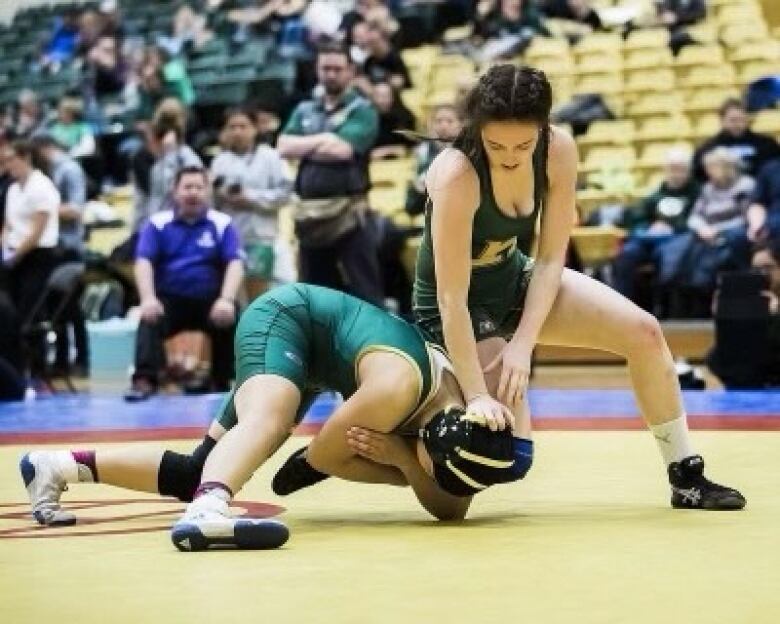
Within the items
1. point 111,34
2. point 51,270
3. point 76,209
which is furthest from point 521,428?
point 111,34

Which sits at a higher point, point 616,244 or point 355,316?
point 355,316

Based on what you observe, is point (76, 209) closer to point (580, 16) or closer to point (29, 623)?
point (580, 16)

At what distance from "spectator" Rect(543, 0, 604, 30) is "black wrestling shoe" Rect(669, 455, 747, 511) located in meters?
9.71

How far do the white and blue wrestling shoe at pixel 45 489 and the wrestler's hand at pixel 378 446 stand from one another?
63 cm

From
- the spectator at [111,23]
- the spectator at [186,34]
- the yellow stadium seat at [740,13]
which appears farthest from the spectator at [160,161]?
the spectator at [111,23]

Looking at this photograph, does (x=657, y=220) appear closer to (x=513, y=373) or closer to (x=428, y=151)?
(x=428, y=151)

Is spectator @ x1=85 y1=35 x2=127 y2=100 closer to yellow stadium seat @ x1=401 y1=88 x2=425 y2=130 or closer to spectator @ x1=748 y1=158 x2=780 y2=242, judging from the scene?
yellow stadium seat @ x1=401 y1=88 x2=425 y2=130

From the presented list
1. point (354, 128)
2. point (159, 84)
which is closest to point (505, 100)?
point (354, 128)

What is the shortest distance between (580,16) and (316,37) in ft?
7.25

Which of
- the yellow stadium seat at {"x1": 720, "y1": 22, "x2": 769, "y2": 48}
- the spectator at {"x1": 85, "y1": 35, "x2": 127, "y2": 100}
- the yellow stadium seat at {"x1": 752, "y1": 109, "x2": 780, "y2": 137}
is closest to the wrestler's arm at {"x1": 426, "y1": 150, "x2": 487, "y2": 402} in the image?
the yellow stadium seat at {"x1": 752, "y1": 109, "x2": 780, "y2": 137}

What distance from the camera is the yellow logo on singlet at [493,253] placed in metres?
3.77

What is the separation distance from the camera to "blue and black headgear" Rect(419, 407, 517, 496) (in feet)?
11.7

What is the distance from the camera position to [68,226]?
1013 centimetres

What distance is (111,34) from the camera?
1678cm
